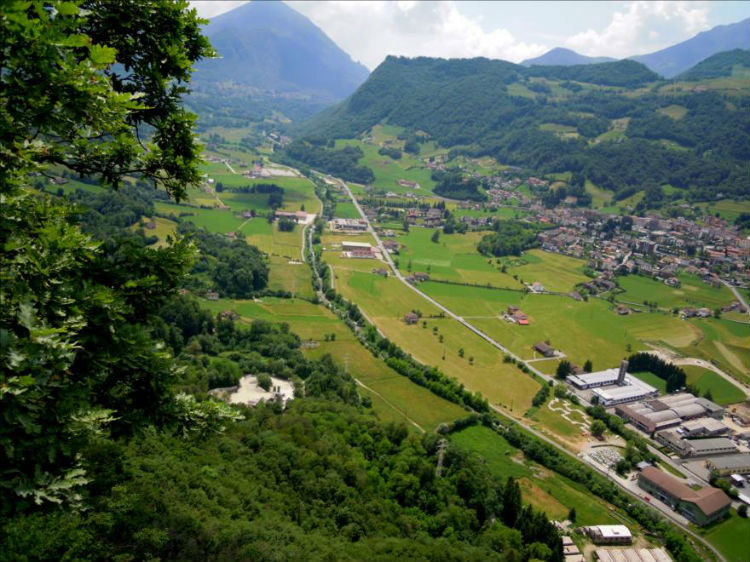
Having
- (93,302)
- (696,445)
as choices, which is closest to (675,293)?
(696,445)

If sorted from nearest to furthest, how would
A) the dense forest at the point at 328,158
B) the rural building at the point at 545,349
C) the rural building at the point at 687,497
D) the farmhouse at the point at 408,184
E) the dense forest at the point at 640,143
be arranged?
the rural building at the point at 687,497, the rural building at the point at 545,349, the dense forest at the point at 640,143, the farmhouse at the point at 408,184, the dense forest at the point at 328,158

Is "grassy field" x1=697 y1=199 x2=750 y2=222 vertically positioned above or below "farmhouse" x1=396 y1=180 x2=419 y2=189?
above

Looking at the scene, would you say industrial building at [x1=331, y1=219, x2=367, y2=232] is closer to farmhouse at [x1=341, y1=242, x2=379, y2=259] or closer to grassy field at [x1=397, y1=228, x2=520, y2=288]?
grassy field at [x1=397, y1=228, x2=520, y2=288]

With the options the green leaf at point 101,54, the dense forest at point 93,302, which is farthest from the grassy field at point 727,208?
the green leaf at point 101,54

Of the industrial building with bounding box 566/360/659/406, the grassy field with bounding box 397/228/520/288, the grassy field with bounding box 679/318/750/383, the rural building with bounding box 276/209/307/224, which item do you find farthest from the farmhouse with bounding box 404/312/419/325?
the rural building with bounding box 276/209/307/224

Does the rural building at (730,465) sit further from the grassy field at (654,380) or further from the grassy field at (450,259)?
the grassy field at (450,259)

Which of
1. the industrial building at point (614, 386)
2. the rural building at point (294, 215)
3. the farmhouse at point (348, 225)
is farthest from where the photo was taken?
the rural building at point (294, 215)
